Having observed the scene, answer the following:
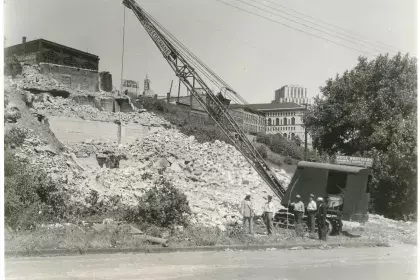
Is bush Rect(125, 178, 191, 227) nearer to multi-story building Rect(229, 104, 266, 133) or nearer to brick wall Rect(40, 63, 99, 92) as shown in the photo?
brick wall Rect(40, 63, 99, 92)

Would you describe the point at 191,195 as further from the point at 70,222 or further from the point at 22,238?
the point at 22,238

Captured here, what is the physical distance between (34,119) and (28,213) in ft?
43.4

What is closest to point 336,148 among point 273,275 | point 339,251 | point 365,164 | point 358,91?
point 358,91

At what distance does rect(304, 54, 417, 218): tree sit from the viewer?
21094mm

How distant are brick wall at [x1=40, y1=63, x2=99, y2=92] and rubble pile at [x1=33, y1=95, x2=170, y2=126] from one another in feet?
5.12

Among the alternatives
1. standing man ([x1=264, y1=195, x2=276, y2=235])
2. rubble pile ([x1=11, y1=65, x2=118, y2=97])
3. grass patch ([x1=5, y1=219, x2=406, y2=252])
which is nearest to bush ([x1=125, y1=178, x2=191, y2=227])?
grass patch ([x1=5, y1=219, x2=406, y2=252])

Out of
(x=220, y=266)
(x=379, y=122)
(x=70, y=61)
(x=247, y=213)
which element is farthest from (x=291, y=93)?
(x=220, y=266)

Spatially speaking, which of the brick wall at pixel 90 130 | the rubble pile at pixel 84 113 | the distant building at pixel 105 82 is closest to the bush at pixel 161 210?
the brick wall at pixel 90 130

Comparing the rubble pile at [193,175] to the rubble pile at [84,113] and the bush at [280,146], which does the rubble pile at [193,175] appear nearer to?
the rubble pile at [84,113]

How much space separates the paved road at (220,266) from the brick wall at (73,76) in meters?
20.2

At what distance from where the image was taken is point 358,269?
9.62m

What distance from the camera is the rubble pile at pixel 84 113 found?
2498cm

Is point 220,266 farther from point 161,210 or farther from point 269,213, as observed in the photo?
point 269,213

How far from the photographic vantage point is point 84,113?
1040 inches
